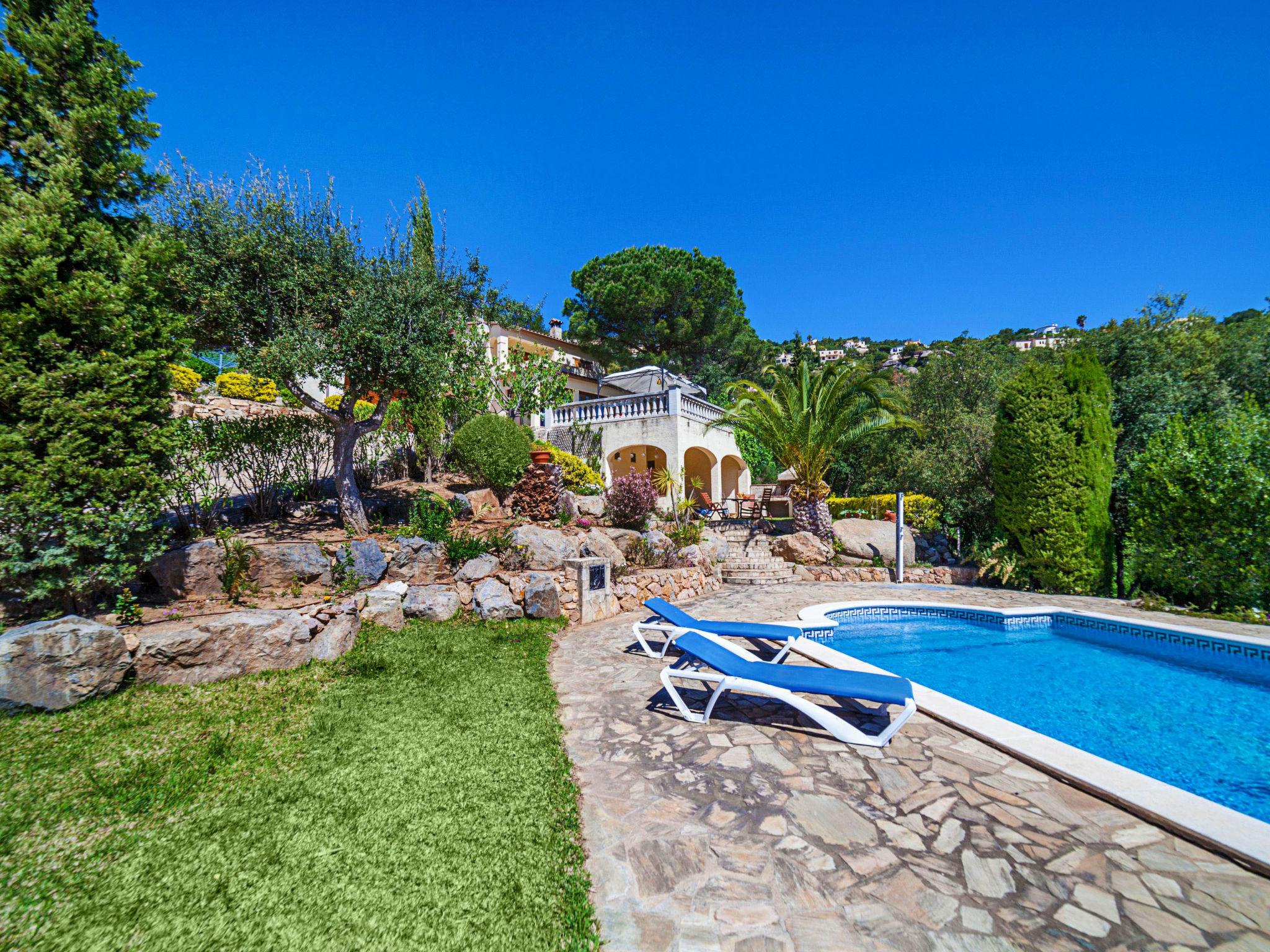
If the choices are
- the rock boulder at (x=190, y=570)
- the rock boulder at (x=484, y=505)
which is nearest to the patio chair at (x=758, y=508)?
the rock boulder at (x=484, y=505)

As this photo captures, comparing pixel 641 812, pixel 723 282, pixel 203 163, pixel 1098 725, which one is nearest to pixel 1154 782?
pixel 1098 725

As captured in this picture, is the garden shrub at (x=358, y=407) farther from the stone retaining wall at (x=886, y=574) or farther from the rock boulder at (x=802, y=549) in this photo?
the stone retaining wall at (x=886, y=574)

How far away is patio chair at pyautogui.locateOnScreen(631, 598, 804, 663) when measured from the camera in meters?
6.71

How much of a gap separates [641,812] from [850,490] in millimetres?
21998

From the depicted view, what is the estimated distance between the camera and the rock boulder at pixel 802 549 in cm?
1482

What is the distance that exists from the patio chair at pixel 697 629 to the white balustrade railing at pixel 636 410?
37.3 ft

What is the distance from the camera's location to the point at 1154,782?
3812mm

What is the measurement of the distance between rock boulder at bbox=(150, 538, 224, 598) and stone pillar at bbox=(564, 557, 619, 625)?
5239 millimetres

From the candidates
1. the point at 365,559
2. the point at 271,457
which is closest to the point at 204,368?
→ the point at 271,457

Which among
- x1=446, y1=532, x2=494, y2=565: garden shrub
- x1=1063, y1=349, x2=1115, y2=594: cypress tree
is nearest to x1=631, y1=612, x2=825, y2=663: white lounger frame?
x1=446, y1=532, x2=494, y2=565: garden shrub

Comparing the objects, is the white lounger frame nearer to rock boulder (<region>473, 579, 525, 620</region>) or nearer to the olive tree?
rock boulder (<region>473, 579, 525, 620</region>)

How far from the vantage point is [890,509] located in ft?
57.0

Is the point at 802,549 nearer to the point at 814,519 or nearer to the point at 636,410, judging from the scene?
the point at 814,519

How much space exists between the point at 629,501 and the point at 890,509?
10.4m
